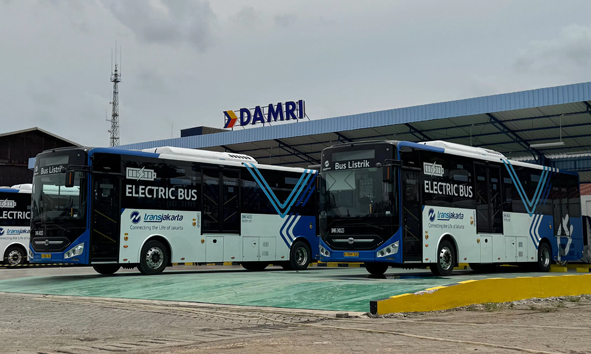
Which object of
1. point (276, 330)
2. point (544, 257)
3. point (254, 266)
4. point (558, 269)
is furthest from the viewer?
point (254, 266)

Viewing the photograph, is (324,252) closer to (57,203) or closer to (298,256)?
(298,256)

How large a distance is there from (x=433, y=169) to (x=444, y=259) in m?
2.14

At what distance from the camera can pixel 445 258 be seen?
637 inches

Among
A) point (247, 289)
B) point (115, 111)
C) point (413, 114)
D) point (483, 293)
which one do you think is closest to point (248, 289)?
point (247, 289)

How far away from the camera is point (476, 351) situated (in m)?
6.64

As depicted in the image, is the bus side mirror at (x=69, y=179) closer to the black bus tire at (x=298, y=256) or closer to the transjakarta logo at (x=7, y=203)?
the black bus tire at (x=298, y=256)

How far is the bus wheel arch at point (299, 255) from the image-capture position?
20.8 meters

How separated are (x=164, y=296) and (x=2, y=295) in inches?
156

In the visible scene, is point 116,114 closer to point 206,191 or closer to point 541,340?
point 206,191


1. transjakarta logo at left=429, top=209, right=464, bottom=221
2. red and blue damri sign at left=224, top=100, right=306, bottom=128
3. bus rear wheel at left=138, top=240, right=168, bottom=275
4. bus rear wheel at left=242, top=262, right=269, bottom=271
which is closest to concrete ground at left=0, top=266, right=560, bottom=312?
bus rear wheel at left=138, top=240, right=168, bottom=275

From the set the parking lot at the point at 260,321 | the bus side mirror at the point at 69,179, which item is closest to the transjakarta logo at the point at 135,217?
the bus side mirror at the point at 69,179

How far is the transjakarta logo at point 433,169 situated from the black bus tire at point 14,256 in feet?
60.5

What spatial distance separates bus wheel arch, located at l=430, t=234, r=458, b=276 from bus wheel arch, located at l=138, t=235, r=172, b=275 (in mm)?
6754

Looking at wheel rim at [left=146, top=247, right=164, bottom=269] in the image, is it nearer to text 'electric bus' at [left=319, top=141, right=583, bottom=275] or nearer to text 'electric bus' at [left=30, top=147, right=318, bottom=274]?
text 'electric bus' at [left=30, top=147, right=318, bottom=274]
